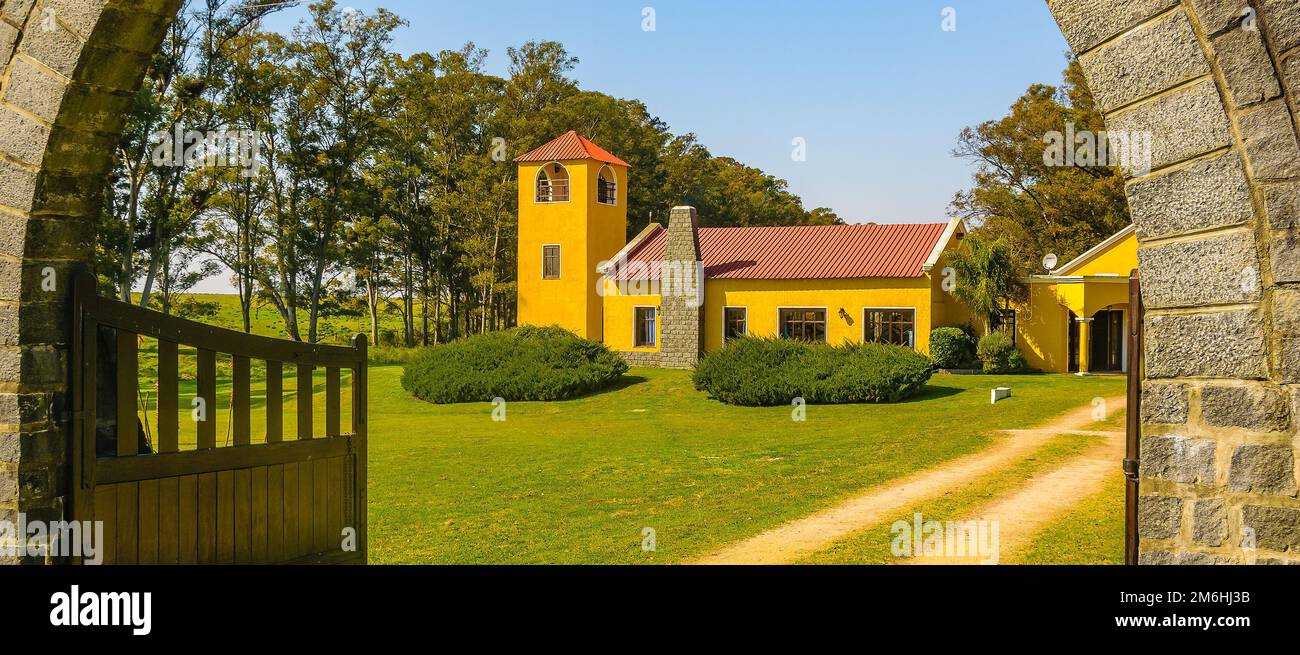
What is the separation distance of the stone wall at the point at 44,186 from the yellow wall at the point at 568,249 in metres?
31.1

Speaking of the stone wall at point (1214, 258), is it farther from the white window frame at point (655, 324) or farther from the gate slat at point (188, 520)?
the white window frame at point (655, 324)

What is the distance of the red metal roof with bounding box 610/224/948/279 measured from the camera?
33312mm

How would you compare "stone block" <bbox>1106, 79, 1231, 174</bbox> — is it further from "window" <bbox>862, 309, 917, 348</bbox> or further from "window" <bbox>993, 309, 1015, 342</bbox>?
"window" <bbox>993, 309, 1015, 342</bbox>

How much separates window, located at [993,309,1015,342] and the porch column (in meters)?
1.90

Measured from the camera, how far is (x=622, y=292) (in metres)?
36.5

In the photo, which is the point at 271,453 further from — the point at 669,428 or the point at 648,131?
the point at 648,131

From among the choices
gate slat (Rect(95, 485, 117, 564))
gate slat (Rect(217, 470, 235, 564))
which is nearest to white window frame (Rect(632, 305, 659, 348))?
gate slat (Rect(217, 470, 235, 564))

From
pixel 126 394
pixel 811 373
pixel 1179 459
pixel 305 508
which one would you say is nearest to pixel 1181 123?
pixel 1179 459

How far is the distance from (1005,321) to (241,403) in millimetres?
29940

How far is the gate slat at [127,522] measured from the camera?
19.0 ft

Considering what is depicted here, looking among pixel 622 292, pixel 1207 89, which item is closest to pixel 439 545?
pixel 1207 89

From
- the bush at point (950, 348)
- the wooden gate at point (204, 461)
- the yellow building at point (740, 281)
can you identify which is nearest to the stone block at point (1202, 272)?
the wooden gate at point (204, 461)
